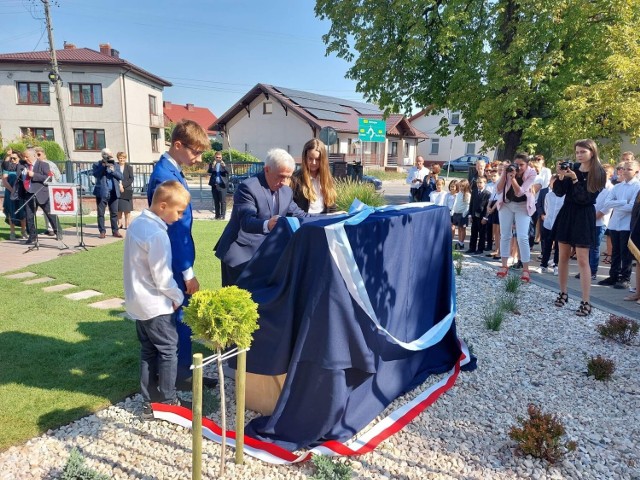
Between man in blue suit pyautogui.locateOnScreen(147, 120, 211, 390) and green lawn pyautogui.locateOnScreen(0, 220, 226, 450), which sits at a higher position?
man in blue suit pyautogui.locateOnScreen(147, 120, 211, 390)

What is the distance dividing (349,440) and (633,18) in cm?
1570

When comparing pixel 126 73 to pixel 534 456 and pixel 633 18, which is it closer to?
pixel 633 18

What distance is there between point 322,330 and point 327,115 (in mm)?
33688

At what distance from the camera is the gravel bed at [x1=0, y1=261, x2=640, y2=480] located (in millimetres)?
2719

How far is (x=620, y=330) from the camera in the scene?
4.70 meters

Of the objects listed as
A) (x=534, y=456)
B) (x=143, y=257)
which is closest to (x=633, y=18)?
(x=534, y=456)

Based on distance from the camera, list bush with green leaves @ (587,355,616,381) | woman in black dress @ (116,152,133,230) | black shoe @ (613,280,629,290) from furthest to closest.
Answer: woman in black dress @ (116,152,133,230) < black shoe @ (613,280,629,290) < bush with green leaves @ (587,355,616,381)

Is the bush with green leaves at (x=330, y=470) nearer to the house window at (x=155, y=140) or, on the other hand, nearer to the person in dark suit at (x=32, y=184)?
the person in dark suit at (x=32, y=184)

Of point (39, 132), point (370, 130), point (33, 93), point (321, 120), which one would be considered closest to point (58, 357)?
point (370, 130)

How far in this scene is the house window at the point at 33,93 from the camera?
3228 centimetres

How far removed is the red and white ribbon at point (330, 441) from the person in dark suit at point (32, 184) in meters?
7.98

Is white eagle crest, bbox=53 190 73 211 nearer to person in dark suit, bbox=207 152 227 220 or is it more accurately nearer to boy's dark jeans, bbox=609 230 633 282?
person in dark suit, bbox=207 152 227 220

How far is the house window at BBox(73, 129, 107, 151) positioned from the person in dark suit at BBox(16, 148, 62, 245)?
87.0ft

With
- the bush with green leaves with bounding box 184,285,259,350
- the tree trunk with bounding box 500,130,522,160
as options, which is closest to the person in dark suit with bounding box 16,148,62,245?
the bush with green leaves with bounding box 184,285,259,350
